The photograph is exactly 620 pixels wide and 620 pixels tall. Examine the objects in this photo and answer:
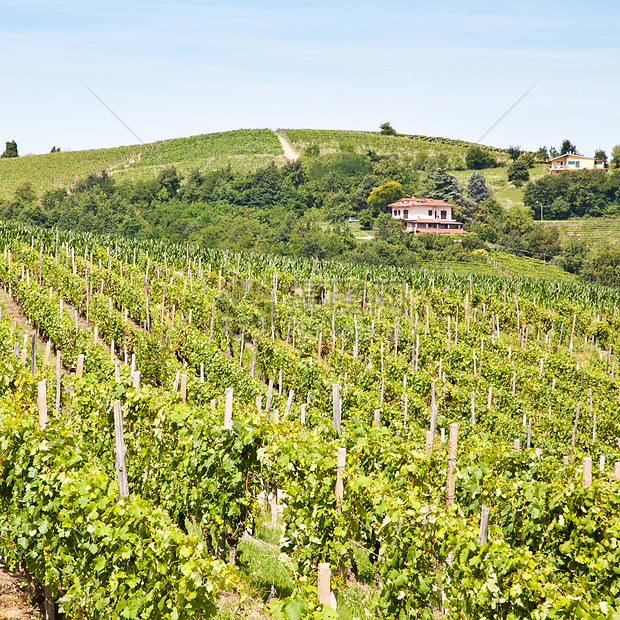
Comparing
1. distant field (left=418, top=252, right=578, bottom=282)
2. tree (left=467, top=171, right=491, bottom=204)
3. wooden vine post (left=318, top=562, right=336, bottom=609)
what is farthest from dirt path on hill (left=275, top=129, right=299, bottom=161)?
wooden vine post (left=318, top=562, right=336, bottom=609)

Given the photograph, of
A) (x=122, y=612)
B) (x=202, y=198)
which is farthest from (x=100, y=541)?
(x=202, y=198)

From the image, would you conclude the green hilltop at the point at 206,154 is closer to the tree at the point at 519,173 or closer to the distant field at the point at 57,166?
Answer: the distant field at the point at 57,166

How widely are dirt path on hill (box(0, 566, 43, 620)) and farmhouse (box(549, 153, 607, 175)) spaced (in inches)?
4762

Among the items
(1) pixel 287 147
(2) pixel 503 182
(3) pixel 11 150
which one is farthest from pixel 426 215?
(3) pixel 11 150

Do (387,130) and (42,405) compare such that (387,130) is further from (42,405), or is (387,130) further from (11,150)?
(42,405)

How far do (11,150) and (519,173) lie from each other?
319 feet

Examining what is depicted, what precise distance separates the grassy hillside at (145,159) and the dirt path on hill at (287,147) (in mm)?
1330

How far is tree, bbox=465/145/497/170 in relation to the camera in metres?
127

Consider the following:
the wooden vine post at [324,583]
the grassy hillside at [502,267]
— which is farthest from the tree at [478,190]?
the wooden vine post at [324,583]

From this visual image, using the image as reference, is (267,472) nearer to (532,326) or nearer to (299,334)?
(299,334)

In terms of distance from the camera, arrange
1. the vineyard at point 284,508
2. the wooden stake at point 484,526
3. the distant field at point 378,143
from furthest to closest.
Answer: the distant field at point 378,143 < the wooden stake at point 484,526 < the vineyard at point 284,508

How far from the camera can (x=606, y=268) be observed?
72.5 metres

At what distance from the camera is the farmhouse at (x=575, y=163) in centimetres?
11776

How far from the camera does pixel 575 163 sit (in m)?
118
